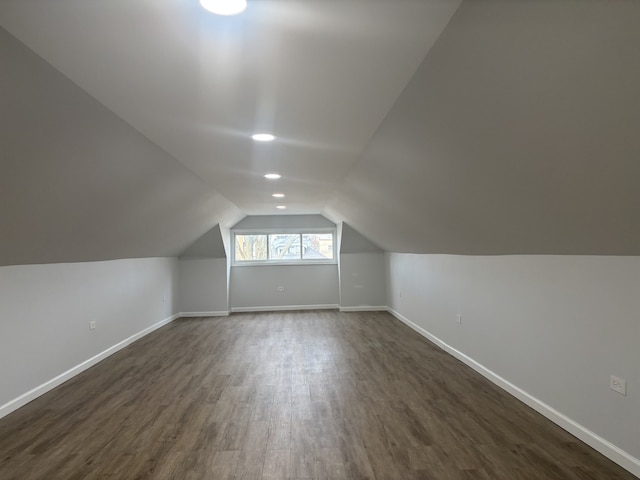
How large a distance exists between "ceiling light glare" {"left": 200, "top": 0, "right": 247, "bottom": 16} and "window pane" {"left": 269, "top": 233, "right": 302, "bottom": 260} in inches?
293

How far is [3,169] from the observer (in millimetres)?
2059

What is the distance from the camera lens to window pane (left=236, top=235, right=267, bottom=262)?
8695 mm

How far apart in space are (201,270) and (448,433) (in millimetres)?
6309

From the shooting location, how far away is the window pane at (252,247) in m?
8.70

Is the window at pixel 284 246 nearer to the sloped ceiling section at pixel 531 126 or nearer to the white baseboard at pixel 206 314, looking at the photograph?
the white baseboard at pixel 206 314

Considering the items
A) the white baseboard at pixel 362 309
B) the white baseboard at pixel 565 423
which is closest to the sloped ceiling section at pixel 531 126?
the white baseboard at pixel 565 423

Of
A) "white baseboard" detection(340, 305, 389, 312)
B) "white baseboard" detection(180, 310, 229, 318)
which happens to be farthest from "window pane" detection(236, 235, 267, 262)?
"white baseboard" detection(340, 305, 389, 312)

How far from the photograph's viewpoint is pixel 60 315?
401 centimetres

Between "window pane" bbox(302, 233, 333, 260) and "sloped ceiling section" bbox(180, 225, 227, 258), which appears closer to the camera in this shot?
"sloped ceiling section" bbox(180, 225, 227, 258)

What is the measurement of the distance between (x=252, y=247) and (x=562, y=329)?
680 centimetres

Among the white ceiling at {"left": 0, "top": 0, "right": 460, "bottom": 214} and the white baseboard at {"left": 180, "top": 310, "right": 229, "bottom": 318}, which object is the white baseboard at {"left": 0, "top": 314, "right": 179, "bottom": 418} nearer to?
the white baseboard at {"left": 180, "top": 310, "right": 229, "bottom": 318}

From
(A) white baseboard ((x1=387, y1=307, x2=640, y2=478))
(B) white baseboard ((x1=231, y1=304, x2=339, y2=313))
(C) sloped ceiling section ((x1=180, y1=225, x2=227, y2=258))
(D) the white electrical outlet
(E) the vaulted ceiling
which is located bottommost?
(A) white baseboard ((x1=387, y1=307, x2=640, y2=478))

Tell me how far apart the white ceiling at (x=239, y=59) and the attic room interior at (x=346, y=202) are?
0.5 inches

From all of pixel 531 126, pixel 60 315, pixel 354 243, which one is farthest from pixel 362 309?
pixel 531 126
